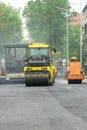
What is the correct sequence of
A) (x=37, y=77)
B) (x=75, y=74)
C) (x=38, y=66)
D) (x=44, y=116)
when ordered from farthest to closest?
(x=75, y=74) → (x=38, y=66) → (x=37, y=77) → (x=44, y=116)

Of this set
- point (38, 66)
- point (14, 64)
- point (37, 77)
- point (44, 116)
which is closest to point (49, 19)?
point (14, 64)

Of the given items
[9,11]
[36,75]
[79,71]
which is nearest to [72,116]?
[36,75]

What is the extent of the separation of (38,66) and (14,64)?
23.2ft

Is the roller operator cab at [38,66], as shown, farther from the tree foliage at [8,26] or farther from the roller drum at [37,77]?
the tree foliage at [8,26]

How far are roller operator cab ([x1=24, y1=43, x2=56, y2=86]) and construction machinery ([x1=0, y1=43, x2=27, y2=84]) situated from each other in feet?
17.9

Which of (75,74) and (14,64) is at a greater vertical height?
(14,64)

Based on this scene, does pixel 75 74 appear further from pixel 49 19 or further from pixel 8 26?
pixel 8 26

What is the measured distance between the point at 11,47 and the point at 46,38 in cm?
5631

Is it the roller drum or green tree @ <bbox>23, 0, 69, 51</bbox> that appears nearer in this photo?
the roller drum

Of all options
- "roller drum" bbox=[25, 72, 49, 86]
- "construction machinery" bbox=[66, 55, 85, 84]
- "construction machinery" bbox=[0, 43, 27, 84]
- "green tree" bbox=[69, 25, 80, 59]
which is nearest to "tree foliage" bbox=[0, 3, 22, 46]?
"green tree" bbox=[69, 25, 80, 59]

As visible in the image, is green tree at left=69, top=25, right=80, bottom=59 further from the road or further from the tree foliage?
the road

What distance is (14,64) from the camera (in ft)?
144

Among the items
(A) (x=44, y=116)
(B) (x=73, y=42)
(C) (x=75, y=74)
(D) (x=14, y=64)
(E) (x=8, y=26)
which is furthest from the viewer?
(E) (x=8, y=26)

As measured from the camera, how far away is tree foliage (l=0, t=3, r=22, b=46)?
353 feet
